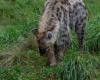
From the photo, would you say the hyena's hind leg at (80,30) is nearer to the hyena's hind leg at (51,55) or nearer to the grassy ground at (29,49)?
the grassy ground at (29,49)

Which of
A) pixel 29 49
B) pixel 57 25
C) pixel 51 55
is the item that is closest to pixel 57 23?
pixel 57 25

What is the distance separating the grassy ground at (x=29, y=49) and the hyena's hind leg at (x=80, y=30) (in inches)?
4.1

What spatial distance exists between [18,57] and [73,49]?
976 millimetres

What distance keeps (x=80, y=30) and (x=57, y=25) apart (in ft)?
3.52

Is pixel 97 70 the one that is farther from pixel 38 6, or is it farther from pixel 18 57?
pixel 38 6

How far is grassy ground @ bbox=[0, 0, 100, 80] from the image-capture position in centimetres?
720

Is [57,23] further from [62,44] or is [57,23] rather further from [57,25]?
[62,44]

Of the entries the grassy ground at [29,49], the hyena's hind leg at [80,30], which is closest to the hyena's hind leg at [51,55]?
the grassy ground at [29,49]

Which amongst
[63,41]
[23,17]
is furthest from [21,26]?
[63,41]

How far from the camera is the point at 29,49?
851 centimetres

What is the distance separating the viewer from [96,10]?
10.7 m

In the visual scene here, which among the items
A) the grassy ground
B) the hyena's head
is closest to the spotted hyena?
the hyena's head

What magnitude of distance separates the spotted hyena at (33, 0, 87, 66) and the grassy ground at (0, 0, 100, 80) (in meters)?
0.22

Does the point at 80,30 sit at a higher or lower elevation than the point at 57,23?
lower
